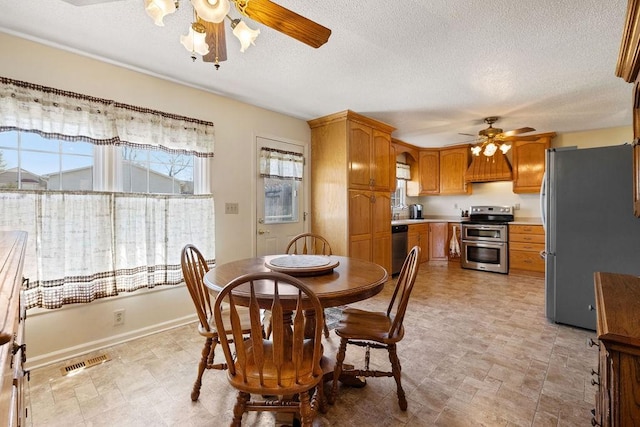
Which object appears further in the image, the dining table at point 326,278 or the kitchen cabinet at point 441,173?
the kitchen cabinet at point 441,173

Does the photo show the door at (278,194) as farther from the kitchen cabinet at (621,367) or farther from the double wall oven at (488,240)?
the double wall oven at (488,240)

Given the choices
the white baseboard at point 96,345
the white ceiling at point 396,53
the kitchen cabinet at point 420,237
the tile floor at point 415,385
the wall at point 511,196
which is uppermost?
the white ceiling at point 396,53

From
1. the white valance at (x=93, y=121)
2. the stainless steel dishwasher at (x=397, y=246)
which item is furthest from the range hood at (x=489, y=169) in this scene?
the white valance at (x=93, y=121)

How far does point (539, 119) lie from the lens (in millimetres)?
4070

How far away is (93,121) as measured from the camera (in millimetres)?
2336

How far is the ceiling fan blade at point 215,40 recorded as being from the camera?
148 cm

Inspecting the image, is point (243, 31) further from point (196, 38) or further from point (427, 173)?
point (427, 173)

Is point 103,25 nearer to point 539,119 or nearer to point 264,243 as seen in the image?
point 264,243

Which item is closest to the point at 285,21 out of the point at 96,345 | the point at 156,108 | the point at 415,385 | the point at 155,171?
the point at 156,108

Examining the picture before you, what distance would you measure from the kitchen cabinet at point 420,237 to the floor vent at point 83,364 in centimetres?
444

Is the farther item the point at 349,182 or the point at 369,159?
the point at 369,159

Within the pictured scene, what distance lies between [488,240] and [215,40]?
16.8 feet

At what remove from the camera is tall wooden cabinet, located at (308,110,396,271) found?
12.4 feet

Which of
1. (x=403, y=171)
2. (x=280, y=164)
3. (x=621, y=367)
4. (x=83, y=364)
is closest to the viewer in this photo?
(x=621, y=367)
